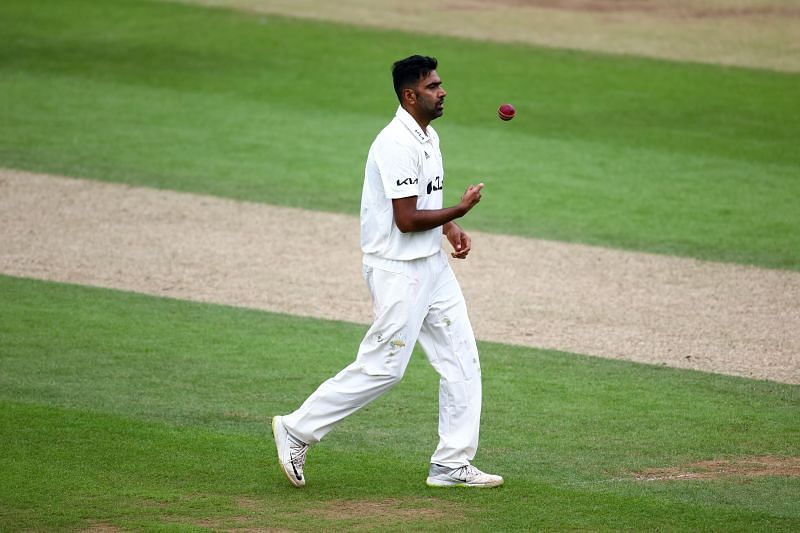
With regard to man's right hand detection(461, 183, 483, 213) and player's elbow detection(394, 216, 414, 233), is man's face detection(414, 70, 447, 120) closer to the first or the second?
man's right hand detection(461, 183, 483, 213)

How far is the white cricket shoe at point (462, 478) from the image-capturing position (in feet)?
23.7

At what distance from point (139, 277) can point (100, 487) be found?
16.8ft

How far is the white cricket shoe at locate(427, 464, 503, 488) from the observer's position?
7.23m

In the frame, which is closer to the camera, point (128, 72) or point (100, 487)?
point (100, 487)

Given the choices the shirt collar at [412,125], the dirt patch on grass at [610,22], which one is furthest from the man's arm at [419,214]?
the dirt patch on grass at [610,22]

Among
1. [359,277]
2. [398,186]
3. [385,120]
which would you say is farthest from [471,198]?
[385,120]

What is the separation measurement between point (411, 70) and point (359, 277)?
17.4 feet

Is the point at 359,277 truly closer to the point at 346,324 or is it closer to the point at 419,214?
the point at 346,324

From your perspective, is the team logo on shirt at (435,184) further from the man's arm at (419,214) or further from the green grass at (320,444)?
the green grass at (320,444)

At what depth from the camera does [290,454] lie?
7.23 m

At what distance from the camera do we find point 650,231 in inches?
562

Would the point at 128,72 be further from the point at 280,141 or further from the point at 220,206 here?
the point at 220,206

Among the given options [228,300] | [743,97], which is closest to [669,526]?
[228,300]

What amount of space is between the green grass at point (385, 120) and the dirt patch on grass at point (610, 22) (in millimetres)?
765
